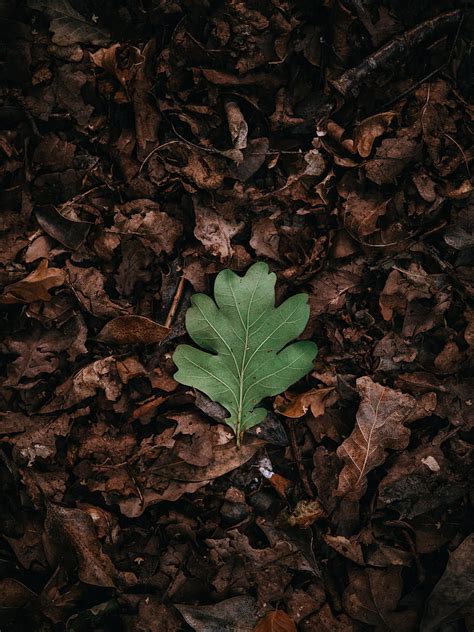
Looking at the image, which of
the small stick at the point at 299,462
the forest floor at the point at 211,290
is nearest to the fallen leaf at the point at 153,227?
the forest floor at the point at 211,290

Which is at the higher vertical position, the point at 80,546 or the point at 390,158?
the point at 390,158

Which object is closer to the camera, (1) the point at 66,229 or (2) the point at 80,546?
(2) the point at 80,546

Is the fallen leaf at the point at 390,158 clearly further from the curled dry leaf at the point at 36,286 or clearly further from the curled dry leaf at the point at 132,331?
the curled dry leaf at the point at 36,286

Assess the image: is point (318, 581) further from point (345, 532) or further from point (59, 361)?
point (59, 361)

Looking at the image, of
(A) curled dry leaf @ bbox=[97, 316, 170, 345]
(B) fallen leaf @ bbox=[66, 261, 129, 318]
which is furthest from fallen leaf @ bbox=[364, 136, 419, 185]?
(B) fallen leaf @ bbox=[66, 261, 129, 318]

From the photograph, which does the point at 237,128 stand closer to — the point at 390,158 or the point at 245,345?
the point at 390,158

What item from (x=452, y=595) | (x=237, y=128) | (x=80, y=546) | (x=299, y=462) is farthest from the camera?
(x=237, y=128)

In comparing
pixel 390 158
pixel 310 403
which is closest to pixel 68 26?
pixel 390 158
